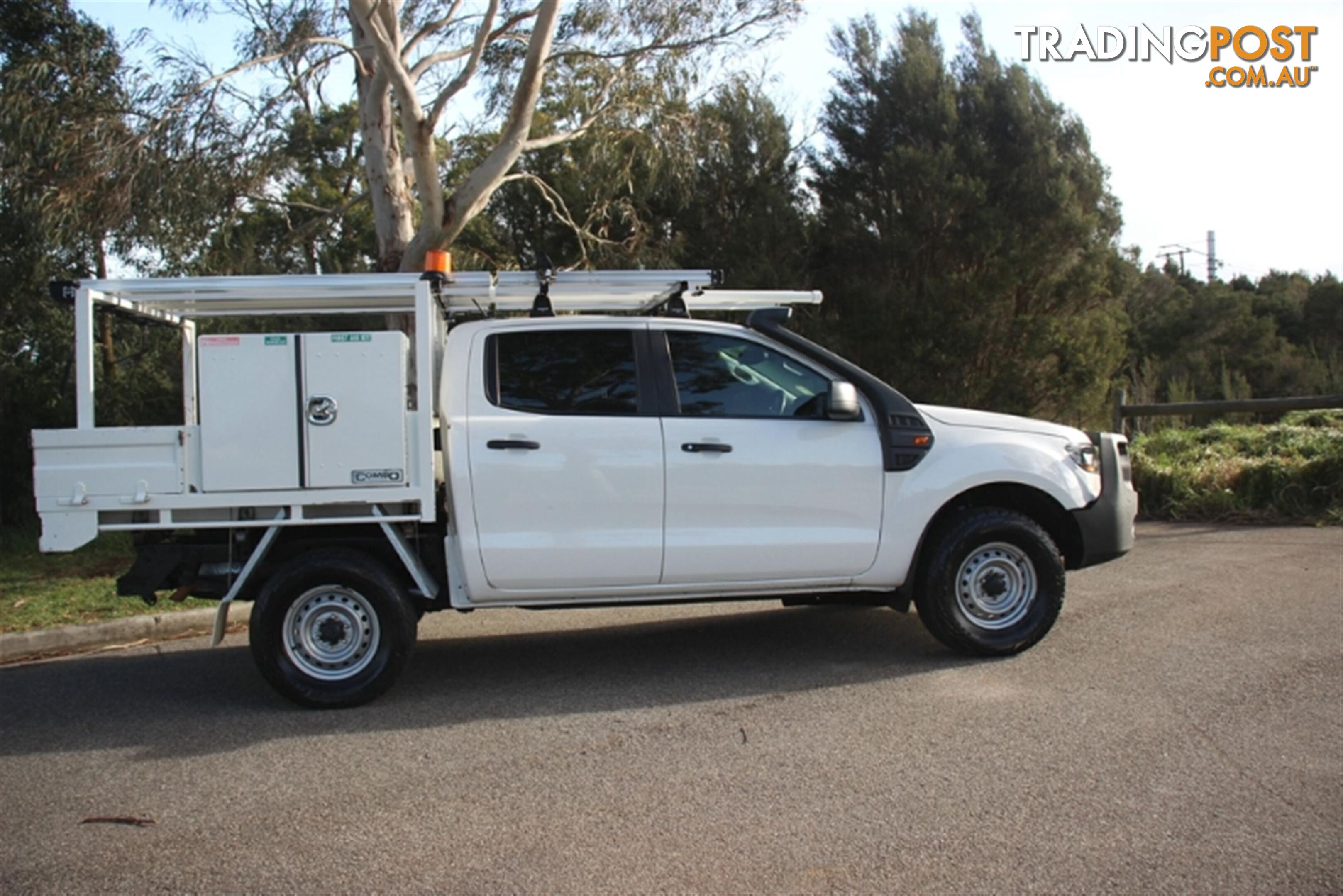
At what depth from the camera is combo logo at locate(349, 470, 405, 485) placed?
561 cm

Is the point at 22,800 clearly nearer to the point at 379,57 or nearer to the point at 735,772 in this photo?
the point at 735,772

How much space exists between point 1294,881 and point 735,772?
1975mm

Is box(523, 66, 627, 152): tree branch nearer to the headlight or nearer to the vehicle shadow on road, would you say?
the vehicle shadow on road

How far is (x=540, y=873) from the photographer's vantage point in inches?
144

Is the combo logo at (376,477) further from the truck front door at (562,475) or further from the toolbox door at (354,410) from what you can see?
the truck front door at (562,475)

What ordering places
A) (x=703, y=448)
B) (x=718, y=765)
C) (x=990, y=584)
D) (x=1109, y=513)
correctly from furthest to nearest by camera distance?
(x=1109, y=513)
(x=990, y=584)
(x=703, y=448)
(x=718, y=765)

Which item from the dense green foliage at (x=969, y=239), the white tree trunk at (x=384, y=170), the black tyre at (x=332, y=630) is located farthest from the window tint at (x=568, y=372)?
the dense green foliage at (x=969, y=239)

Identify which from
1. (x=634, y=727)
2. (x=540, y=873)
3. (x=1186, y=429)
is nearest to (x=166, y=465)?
(x=634, y=727)

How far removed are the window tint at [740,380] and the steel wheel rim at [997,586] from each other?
1.24 m

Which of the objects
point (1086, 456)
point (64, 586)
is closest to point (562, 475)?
point (1086, 456)

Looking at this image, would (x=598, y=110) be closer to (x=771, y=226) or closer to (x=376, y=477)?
(x=771, y=226)

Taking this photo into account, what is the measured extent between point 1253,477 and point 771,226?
7.20 meters

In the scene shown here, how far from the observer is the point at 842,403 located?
19.4 feet

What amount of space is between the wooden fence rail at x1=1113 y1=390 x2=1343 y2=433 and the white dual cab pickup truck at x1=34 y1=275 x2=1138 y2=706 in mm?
6452
